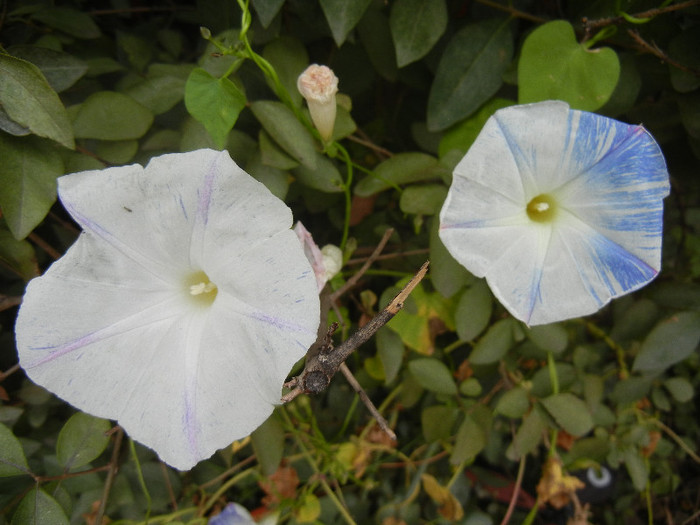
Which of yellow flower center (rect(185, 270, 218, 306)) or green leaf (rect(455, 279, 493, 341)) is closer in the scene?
yellow flower center (rect(185, 270, 218, 306))

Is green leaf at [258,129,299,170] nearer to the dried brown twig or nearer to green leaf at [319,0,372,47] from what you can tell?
green leaf at [319,0,372,47]

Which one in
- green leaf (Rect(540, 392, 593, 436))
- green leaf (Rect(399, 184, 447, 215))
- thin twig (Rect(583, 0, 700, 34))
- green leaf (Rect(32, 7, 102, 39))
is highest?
thin twig (Rect(583, 0, 700, 34))

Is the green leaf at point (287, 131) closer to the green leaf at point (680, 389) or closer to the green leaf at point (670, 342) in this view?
the green leaf at point (670, 342)

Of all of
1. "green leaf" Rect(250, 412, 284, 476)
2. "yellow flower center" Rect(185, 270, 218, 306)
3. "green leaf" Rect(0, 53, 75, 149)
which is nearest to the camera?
"green leaf" Rect(0, 53, 75, 149)

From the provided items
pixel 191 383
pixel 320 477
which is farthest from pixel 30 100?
pixel 320 477

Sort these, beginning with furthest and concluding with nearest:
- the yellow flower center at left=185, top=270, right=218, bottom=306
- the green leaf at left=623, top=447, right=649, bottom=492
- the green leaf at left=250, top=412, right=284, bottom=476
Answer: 1. the green leaf at left=623, top=447, right=649, bottom=492
2. the green leaf at left=250, top=412, right=284, bottom=476
3. the yellow flower center at left=185, top=270, right=218, bottom=306

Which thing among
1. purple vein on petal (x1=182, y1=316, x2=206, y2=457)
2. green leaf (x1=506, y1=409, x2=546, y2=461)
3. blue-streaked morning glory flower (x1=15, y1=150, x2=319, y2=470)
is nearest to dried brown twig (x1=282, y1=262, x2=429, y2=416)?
blue-streaked morning glory flower (x1=15, y1=150, x2=319, y2=470)
